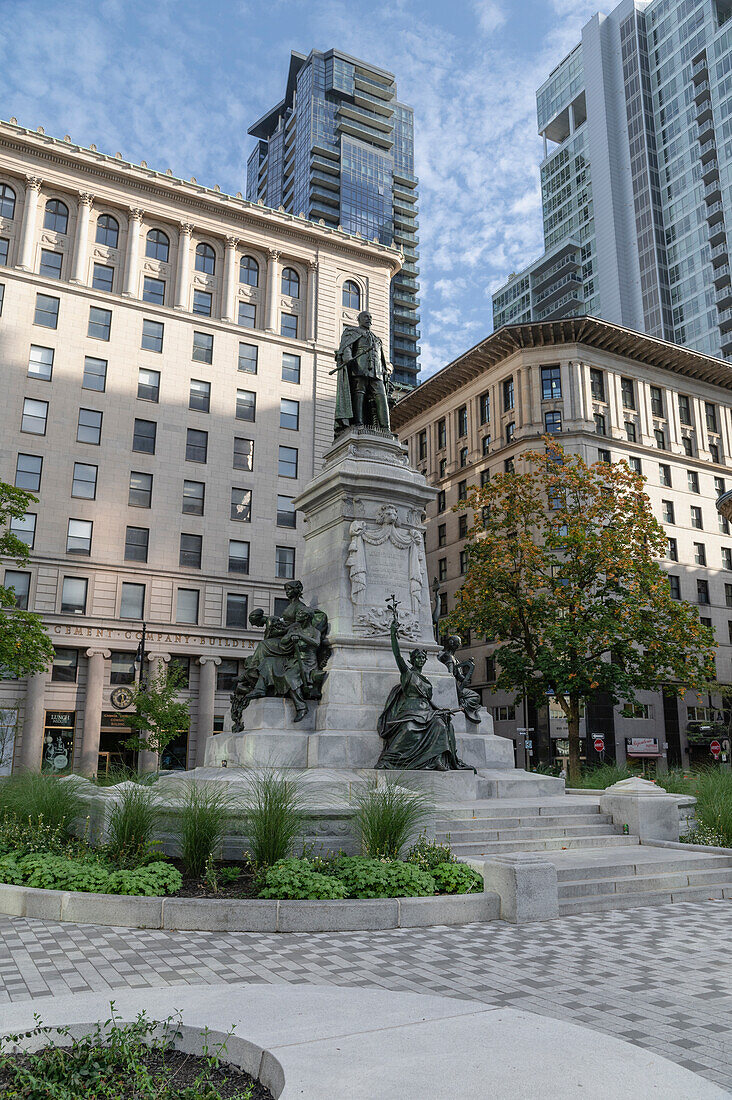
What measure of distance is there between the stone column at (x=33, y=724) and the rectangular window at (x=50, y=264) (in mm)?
24531

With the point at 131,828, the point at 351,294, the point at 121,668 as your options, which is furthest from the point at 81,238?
the point at 131,828

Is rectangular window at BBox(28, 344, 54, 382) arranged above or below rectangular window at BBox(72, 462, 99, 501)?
above

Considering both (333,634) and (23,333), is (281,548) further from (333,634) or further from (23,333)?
(333,634)

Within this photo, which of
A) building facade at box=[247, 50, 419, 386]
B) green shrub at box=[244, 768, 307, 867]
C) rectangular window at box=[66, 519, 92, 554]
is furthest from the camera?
building facade at box=[247, 50, 419, 386]

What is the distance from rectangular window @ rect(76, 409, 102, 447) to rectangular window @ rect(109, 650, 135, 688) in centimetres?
1254

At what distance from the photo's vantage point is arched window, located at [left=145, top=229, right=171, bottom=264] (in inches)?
2190

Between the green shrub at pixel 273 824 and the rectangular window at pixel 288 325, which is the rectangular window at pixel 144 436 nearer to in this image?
the rectangular window at pixel 288 325

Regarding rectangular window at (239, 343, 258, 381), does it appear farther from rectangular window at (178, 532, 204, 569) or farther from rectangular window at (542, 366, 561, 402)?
rectangular window at (542, 366, 561, 402)

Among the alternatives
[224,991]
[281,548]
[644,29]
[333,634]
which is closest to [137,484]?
[281,548]

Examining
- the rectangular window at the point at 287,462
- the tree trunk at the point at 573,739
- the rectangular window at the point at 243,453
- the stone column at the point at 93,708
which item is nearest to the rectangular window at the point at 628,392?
the rectangular window at the point at 287,462

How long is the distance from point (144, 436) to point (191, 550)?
756 cm

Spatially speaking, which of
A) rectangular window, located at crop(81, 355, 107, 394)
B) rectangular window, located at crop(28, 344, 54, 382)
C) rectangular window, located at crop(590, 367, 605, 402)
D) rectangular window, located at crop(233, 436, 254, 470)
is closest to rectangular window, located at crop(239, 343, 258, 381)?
rectangular window, located at crop(233, 436, 254, 470)

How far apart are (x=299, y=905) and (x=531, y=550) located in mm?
28967

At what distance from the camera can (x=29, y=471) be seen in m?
48.4
